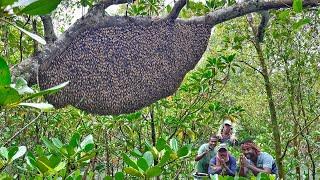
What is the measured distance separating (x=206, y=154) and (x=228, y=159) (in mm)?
173

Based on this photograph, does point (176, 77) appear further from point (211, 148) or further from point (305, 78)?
point (305, 78)

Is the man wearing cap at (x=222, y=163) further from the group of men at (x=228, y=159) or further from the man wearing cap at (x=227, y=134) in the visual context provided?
the man wearing cap at (x=227, y=134)

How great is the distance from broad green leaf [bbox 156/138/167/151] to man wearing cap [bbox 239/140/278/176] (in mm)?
2369

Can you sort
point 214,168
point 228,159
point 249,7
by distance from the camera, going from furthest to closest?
1. point 228,159
2. point 214,168
3. point 249,7

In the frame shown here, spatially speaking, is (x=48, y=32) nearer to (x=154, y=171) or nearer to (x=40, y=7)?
(x=154, y=171)

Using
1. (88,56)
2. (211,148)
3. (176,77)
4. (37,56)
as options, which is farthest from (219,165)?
(37,56)

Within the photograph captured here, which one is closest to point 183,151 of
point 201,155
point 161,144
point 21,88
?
point 161,144

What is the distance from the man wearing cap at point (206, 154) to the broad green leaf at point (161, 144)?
92.7 inches

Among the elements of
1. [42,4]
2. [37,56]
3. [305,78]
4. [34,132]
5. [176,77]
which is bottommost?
[34,132]

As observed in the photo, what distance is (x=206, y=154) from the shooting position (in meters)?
3.54

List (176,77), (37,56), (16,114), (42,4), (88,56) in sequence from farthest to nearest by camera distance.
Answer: (16,114) → (176,77) → (88,56) → (37,56) → (42,4)

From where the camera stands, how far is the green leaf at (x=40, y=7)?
1.54ft

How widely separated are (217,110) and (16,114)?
185cm

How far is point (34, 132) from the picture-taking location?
4492mm
